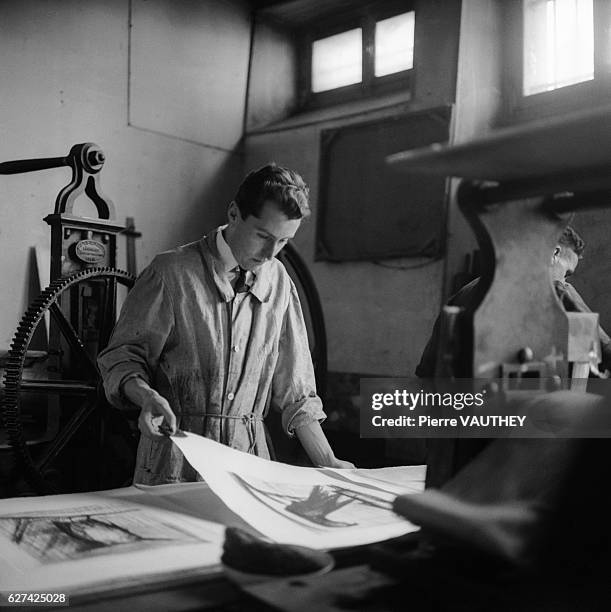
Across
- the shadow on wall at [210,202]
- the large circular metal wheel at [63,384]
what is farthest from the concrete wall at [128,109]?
the large circular metal wheel at [63,384]

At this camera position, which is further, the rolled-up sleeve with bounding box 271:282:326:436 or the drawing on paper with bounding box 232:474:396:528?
the rolled-up sleeve with bounding box 271:282:326:436

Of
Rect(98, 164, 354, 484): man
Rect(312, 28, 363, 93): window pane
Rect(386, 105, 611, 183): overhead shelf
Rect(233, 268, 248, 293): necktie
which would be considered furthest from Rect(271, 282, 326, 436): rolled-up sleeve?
Rect(312, 28, 363, 93): window pane

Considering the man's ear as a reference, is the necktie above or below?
below

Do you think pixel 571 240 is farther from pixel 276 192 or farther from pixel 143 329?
pixel 143 329

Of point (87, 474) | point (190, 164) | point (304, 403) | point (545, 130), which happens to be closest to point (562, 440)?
point (545, 130)

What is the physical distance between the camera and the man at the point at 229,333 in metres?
1.65

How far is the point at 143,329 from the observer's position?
165cm

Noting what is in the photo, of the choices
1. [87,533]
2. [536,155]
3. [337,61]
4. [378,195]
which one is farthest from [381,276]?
[536,155]

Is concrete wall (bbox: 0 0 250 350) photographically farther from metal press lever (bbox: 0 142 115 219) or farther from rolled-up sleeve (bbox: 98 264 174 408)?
rolled-up sleeve (bbox: 98 264 174 408)

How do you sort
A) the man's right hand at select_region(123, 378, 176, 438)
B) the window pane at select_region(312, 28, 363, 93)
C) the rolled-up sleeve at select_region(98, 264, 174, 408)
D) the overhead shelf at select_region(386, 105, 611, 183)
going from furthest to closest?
the window pane at select_region(312, 28, 363, 93), the rolled-up sleeve at select_region(98, 264, 174, 408), the man's right hand at select_region(123, 378, 176, 438), the overhead shelf at select_region(386, 105, 611, 183)

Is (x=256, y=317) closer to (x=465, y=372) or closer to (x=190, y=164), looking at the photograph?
(x=465, y=372)

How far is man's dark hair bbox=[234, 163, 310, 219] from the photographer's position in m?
1.62

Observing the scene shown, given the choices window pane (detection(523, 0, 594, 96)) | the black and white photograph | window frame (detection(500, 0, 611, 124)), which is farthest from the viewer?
window pane (detection(523, 0, 594, 96))

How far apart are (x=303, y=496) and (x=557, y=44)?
11.8 ft
